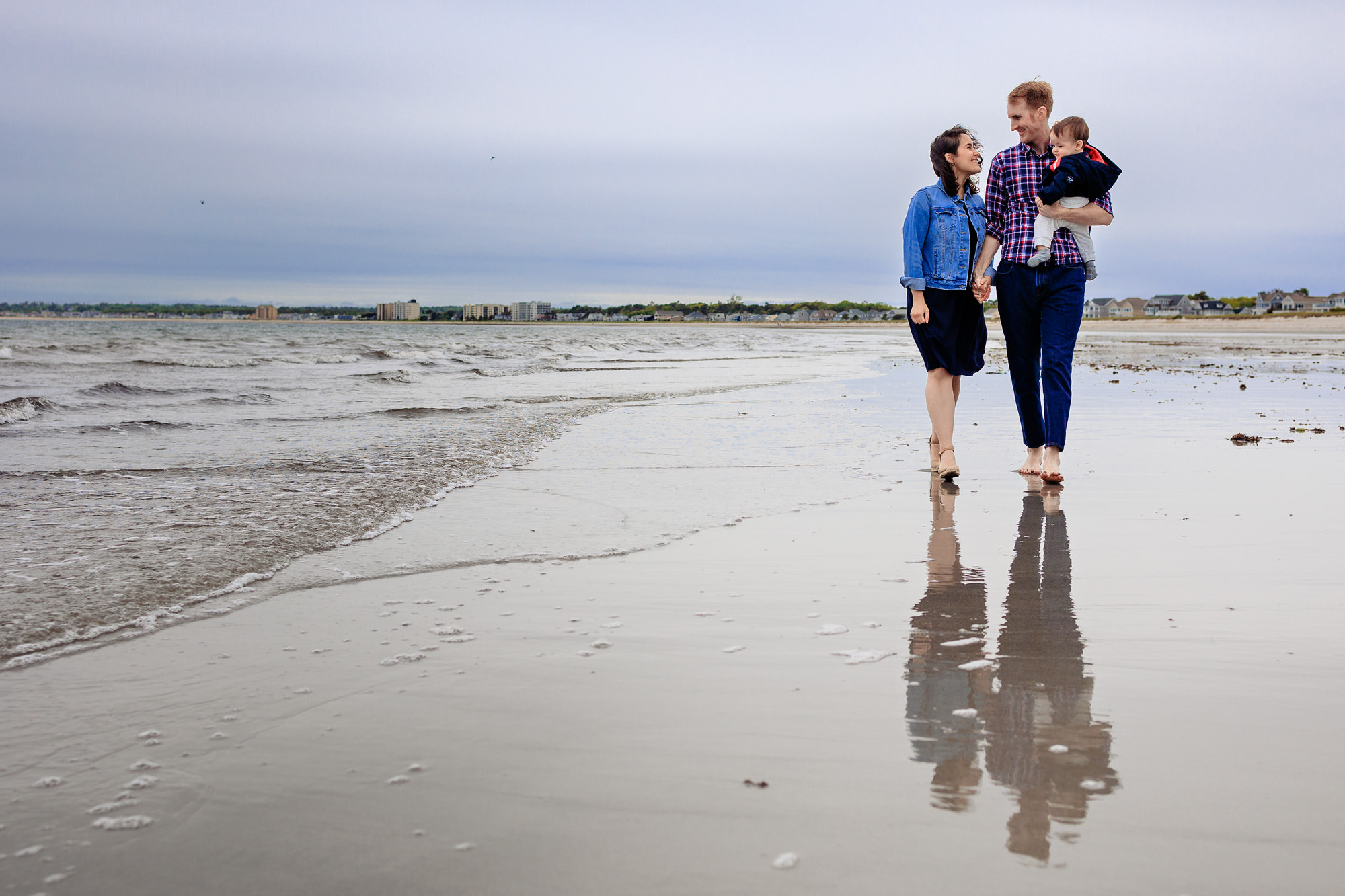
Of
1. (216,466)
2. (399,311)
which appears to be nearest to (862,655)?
(216,466)

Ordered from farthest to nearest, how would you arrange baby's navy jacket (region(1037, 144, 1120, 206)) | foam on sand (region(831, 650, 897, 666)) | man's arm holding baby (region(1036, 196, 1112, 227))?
man's arm holding baby (region(1036, 196, 1112, 227)), baby's navy jacket (region(1037, 144, 1120, 206)), foam on sand (region(831, 650, 897, 666))

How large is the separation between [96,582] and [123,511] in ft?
4.31

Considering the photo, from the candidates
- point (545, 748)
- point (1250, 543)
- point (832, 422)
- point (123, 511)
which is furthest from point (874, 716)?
point (832, 422)

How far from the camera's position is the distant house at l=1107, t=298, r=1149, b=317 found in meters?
147

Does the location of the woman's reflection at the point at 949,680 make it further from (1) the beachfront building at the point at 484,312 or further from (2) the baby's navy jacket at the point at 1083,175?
(1) the beachfront building at the point at 484,312

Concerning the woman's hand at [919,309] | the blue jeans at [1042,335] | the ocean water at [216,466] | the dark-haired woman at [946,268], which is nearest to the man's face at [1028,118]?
the dark-haired woman at [946,268]

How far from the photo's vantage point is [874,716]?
6.09ft

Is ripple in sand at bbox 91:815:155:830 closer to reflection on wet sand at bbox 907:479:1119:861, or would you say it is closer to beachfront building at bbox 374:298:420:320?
reflection on wet sand at bbox 907:479:1119:861

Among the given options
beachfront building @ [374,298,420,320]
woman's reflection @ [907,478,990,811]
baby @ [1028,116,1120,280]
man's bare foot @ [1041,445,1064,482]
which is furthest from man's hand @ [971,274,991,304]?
beachfront building @ [374,298,420,320]

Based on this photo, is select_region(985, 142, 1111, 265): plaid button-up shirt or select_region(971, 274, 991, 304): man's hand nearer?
select_region(985, 142, 1111, 265): plaid button-up shirt

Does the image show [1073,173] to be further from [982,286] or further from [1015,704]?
[1015,704]

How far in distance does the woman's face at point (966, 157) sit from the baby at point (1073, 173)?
421mm

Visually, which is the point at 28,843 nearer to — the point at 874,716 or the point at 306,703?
the point at 306,703

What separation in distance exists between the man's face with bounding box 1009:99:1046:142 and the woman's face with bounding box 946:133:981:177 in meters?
0.29
